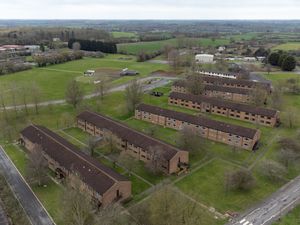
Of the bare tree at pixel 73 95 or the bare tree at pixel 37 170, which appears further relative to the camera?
the bare tree at pixel 73 95

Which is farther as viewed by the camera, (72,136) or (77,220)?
(72,136)

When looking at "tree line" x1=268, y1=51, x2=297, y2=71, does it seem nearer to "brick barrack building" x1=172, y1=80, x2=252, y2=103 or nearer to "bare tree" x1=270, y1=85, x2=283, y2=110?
"brick barrack building" x1=172, y1=80, x2=252, y2=103

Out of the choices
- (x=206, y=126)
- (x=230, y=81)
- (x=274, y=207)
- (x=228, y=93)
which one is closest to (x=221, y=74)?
(x=230, y=81)

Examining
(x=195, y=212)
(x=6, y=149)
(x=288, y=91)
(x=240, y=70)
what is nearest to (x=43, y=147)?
(x=6, y=149)

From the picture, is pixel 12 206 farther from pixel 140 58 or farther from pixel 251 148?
pixel 140 58

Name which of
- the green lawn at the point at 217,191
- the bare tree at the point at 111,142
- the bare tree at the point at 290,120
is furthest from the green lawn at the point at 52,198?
the bare tree at the point at 290,120

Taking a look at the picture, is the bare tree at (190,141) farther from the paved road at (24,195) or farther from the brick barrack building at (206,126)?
the paved road at (24,195)

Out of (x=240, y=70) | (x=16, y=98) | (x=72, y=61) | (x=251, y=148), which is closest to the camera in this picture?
(x=251, y=148)
